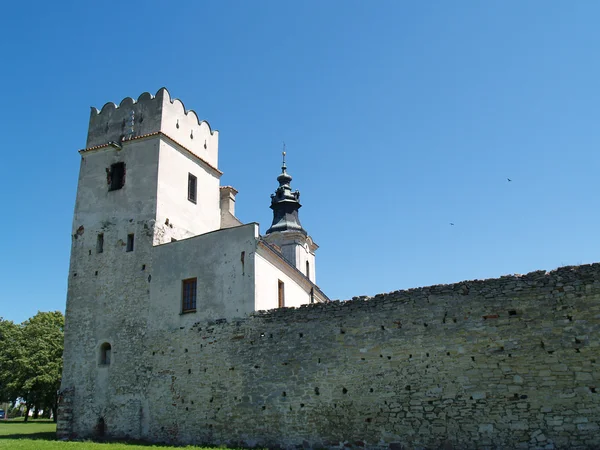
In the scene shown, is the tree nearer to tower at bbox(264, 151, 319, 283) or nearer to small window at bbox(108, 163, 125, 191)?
tower at bbox(264, 151, 319, 283)

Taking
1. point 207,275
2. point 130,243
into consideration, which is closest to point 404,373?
point 207,275

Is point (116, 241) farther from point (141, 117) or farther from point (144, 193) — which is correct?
point (141, 117)

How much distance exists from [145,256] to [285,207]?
2191 centimetres

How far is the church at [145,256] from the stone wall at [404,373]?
1.37 m

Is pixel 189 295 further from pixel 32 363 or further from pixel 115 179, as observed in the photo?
pixel 32 363

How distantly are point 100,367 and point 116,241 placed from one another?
205 inches

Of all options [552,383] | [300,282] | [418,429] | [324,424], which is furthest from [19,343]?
[552,383]

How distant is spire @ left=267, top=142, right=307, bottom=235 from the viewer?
42312 millimetres

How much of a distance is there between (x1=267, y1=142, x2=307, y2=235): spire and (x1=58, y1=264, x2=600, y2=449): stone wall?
72.7 feet

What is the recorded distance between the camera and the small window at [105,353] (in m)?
22.3

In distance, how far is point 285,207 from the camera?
43.8 m

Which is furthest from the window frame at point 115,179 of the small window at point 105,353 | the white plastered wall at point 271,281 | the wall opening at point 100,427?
the wall opening at point 100,427

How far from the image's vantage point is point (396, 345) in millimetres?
16594

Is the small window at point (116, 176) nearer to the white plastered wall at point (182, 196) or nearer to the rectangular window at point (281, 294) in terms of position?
the white plastered wall at point (182, 196)
